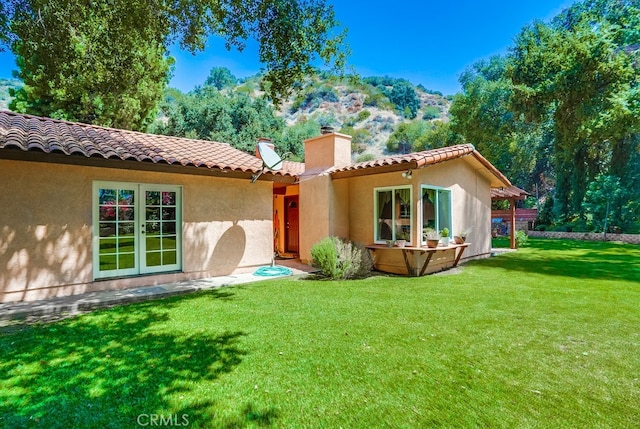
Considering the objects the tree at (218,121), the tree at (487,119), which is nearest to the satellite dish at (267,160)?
the tree at (218,121)

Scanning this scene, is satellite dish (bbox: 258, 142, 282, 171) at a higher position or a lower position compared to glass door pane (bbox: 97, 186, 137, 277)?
higher

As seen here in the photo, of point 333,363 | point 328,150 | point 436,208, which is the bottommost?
point 333,363

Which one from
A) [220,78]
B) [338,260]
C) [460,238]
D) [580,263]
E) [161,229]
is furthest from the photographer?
[220,78]

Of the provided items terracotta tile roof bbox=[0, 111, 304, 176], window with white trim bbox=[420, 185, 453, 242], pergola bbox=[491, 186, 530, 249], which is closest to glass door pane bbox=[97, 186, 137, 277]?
terracotta tile roof bbox=[0, 111, 304, 176]

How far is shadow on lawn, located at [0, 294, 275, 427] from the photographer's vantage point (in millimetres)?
3133

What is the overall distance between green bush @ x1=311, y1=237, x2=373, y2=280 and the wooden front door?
15.0 feet

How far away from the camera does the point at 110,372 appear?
12.9ft

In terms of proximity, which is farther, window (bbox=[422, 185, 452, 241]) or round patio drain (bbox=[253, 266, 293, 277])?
window (bbox=[422, 185, 452, 241])

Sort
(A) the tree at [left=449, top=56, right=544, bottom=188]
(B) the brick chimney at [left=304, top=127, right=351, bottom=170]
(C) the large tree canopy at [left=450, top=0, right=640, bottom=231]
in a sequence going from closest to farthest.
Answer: (B) the brick chimney at [left=304, top=127, right=351, bottom=170]
(C) the large tree canopy at [left=450, top=0, right=640, bottom=231]
(A) the tree at [left=449, top=56, right=544, bottom=188]

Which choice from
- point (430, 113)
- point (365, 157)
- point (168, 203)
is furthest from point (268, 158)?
point (430, 113)

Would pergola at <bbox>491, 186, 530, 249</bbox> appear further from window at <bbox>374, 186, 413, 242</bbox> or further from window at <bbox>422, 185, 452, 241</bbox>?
window at <bbox>374, 186, 413, 242</bbox>

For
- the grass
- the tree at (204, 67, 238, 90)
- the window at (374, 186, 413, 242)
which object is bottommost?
the grass

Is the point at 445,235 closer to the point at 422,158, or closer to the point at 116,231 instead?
the point at 422,158

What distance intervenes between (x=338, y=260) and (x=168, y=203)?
194 inches
